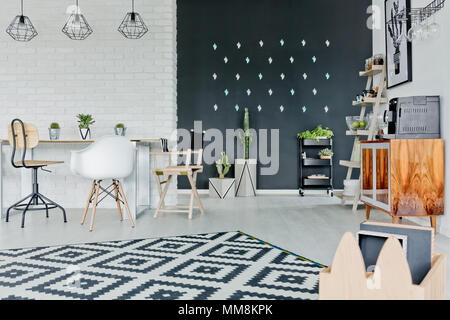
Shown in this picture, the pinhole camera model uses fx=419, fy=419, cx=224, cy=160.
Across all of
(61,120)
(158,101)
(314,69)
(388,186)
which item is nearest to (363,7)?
(314,69)

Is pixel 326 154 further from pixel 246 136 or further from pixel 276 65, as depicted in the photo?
pixel 276 65

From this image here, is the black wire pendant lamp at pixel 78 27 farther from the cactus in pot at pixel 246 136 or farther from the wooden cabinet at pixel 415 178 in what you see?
the wooden cabinet at pixel 415 178

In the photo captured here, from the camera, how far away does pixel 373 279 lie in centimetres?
125

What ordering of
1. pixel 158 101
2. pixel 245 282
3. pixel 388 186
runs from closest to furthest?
pixel 245 282 < pixel 388 186 < pixel 158 101

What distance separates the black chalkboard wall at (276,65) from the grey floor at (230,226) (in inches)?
79.1

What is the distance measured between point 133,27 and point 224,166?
2.63m

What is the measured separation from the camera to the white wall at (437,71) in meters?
3.43

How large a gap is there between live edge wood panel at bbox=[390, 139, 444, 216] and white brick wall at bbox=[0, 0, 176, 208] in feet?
8.76

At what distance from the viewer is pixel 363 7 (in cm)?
674

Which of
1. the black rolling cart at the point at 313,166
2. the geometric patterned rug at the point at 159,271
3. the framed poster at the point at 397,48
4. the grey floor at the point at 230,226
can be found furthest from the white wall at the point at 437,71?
the black rolling cart at the point at 313,166

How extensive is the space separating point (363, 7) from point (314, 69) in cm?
126

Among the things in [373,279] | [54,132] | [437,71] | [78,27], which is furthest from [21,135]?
[437,71]
